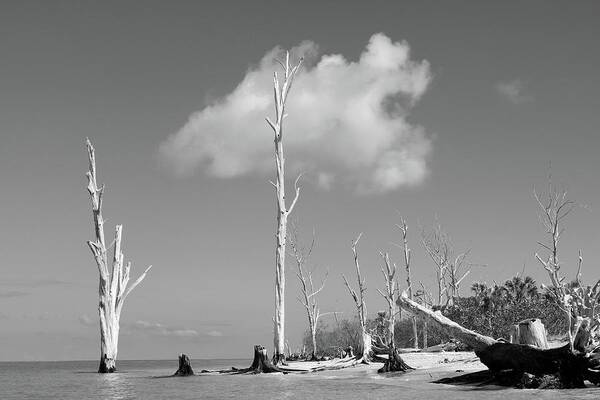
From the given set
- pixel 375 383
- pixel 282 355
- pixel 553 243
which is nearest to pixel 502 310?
pixel 553 243

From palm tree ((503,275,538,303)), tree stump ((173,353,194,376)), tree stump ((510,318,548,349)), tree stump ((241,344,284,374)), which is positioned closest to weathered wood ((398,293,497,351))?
tree stump ((510,318,548,349))

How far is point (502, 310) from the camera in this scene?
1612 inches

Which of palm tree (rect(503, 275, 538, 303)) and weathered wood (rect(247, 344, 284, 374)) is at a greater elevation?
palm tree (rect(503, 275, 538, 303))

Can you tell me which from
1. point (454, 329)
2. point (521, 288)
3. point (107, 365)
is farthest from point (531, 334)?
point (521, 288)

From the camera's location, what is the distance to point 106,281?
32906mm

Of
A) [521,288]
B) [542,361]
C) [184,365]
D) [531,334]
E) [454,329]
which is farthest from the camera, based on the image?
[521,288]

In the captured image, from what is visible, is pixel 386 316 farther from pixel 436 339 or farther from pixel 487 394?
pixel 487 394

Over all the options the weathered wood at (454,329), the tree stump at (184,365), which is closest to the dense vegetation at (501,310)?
the tree stump at (184,365)

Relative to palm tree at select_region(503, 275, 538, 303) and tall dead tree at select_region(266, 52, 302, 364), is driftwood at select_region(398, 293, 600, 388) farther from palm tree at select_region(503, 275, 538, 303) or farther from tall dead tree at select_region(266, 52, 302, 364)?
palm tree at select_region(503, 275, 538, 303)

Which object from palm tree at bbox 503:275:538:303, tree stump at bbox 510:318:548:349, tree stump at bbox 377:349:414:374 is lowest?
tree stump at bbox 377:349:414:374

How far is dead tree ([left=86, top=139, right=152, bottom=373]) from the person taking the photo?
32.4m

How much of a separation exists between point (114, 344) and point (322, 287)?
20.4 metres

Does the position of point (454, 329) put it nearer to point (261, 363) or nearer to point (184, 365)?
point (261, 363)

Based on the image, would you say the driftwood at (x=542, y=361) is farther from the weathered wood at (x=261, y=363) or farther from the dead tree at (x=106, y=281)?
the dead tree at (x=106, y=281)
